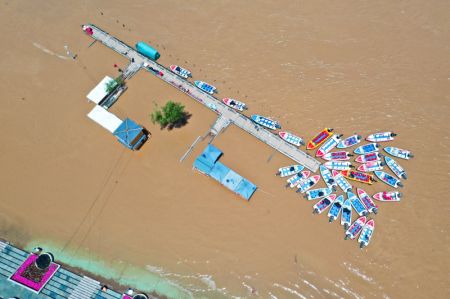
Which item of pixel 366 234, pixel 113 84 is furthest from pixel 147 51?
pixel 366 234

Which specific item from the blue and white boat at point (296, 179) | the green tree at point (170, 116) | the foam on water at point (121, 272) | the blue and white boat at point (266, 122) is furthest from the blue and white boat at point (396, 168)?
the foam on water at point (121, 272)

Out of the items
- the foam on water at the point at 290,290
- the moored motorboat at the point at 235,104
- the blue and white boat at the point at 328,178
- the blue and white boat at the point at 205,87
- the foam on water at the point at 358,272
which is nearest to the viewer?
the foam on water at the point at 290,290

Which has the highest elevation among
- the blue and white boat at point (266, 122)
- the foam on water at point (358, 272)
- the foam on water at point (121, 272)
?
the blue and white boat at point (266, 122)

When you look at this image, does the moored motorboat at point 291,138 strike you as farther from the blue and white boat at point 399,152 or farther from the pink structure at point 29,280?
the pink structure at point 29,280

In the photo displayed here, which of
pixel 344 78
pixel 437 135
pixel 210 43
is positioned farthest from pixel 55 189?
pixel 437 135

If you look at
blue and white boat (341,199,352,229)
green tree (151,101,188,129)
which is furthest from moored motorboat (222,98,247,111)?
blue and white boat (341,199,352,229)

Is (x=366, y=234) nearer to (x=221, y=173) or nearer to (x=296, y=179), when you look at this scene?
(x=296, y=179)

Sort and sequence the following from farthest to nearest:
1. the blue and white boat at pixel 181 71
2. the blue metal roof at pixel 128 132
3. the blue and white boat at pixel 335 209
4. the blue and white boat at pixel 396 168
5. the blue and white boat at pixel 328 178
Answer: the blue and white boat at pixel 181 71 → the blue metal roof at pixel 128 132 → the blue and white boat at pixel 396 168 → the blue and white boat at pixel 328 178 → the blue and white boat at pixel 335 209
